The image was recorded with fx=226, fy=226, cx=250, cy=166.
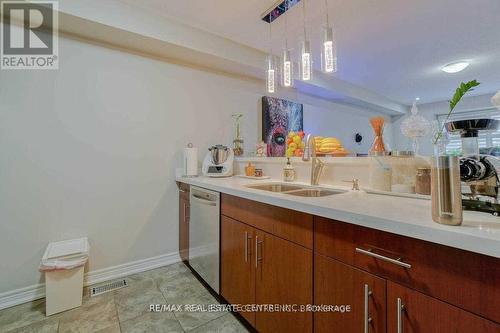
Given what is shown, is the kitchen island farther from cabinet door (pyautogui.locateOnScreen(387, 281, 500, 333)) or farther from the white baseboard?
the white baseboard

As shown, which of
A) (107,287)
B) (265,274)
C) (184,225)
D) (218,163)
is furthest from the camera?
(218,163)

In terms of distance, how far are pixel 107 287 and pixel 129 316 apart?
520 millimetres

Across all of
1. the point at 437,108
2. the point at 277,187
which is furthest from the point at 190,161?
the point at 437,108

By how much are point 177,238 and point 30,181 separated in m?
1.31

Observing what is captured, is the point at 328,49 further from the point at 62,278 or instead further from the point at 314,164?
the point at 62,278

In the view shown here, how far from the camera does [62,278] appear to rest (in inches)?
62.6

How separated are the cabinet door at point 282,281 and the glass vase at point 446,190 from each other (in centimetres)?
50

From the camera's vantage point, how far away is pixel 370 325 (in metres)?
0.77

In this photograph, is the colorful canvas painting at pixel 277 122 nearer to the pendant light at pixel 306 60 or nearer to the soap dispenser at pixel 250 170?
the soap dispenser at pixel 250 170

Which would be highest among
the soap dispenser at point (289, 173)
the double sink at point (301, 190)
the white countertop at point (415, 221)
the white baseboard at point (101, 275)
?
the soap dispenser at point (289, 173)

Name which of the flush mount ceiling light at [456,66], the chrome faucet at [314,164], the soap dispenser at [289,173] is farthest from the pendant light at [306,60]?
the flush mount ceiling light at [456,66]

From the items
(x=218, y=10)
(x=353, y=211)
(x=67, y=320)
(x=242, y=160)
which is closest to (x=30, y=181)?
(x=67, y=320)

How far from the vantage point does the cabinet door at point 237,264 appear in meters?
1.32

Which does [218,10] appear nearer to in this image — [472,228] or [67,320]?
[472,228]
